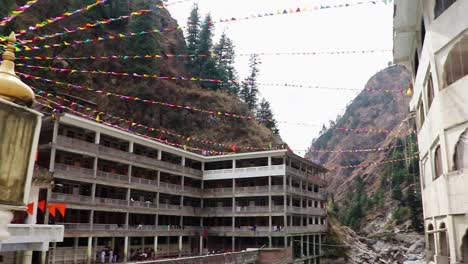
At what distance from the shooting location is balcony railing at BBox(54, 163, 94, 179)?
3050cm

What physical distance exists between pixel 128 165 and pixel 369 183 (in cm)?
10329

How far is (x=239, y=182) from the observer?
48188 millimetres

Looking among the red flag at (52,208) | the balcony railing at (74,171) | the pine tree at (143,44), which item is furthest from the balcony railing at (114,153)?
the pine tree at (143,44)

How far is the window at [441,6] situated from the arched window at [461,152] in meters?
4.45

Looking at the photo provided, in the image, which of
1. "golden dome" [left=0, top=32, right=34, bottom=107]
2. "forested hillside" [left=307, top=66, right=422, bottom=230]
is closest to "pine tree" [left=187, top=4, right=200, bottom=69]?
"forested hillside" [left=307, top=66, right=422, bottom=230]

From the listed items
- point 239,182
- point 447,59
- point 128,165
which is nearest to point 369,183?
point 239,182

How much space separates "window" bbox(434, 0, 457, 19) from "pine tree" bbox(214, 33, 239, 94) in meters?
58.7

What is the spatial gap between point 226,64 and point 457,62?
240 feet

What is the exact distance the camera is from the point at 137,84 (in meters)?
61.0

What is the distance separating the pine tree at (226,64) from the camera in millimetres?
76688

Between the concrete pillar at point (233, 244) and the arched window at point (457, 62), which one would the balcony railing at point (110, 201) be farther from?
the arched window at point (457, 62)

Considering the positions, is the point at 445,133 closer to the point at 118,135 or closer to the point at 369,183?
the point at 118,135

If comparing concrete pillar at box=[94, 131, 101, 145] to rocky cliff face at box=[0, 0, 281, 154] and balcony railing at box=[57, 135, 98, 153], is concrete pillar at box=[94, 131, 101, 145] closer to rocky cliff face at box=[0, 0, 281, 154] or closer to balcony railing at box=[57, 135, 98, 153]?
balcony railing at box=[57, 135, 98, 153]

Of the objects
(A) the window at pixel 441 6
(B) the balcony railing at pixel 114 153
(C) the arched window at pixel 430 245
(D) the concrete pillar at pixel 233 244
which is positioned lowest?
(D) the concrete pillar at pixel 233 244
